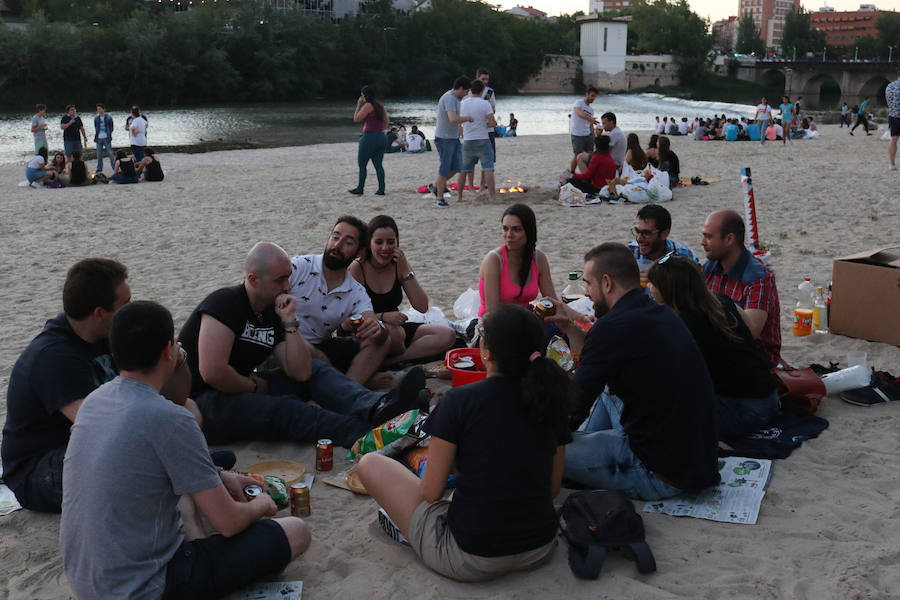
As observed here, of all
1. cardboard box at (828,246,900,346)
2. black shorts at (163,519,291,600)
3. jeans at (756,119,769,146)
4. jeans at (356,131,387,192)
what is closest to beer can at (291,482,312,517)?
black shorts at (163,519,291,600)

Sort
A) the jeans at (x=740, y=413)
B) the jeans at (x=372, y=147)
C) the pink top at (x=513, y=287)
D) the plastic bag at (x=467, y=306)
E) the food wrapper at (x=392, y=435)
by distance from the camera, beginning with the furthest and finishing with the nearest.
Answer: the jeans at (x=372, y=147) → the plastic bag at (x=467, y=306) → the pink top at (x=513, y=287) → the jeans at (x=740, y=413) → the food wrapper at (x=392, y=435)

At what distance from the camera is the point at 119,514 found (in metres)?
2.57

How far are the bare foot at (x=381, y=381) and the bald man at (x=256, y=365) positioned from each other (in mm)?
560

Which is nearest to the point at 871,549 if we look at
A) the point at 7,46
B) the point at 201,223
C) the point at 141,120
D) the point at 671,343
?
the point at 671,343

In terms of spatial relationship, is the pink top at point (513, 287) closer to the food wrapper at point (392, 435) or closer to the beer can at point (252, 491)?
the food wrapper at point (392, 435)

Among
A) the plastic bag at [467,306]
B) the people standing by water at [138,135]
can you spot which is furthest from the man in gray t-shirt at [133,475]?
the people standing by water at [138,135]

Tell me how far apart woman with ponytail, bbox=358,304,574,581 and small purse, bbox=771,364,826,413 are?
2.03 m

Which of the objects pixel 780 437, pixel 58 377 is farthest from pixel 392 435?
pixel 780 437

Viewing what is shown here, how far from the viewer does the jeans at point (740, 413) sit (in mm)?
4195

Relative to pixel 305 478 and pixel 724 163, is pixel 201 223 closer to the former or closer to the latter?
pixel 305 478

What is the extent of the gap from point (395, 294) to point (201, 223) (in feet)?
20.7

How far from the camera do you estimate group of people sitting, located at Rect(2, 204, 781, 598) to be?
103 inches

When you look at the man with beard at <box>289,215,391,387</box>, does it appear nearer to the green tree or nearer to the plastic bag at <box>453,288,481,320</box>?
the plastic bag at <box>453,288,481,320</box>

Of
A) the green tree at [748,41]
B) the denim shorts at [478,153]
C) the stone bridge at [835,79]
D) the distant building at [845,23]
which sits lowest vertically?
the denim shorts at [478,153]
